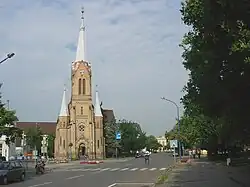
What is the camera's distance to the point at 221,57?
A: 1302cm

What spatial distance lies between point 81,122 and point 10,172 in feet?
262

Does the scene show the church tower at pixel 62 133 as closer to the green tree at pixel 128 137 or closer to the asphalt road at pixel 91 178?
the green tree at pixel 128 137

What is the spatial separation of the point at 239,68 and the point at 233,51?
1.19 meters

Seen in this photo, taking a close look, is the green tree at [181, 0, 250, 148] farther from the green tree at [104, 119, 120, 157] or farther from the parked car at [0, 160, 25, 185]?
the green tree at [104, 119, 120, 157]

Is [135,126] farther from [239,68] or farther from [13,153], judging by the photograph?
[239,68]

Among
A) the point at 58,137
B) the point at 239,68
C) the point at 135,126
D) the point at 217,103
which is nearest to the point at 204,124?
the point at 217,103

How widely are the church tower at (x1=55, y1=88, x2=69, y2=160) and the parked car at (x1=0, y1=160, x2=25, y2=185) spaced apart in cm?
7595

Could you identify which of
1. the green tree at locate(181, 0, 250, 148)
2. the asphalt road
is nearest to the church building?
the asphalt road

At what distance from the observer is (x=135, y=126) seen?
452 ft

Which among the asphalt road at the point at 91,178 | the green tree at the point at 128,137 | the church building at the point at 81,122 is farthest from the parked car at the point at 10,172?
the green tree at the point at 128,137

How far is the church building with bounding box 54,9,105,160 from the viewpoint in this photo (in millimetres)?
108688

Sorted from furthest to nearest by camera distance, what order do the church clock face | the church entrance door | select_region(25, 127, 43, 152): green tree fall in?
the church clock face
the church entrance door
select_region(25, 127, 43, 152): green tree

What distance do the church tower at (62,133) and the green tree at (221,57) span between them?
3725 inches

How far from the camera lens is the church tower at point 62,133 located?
4338 inches
